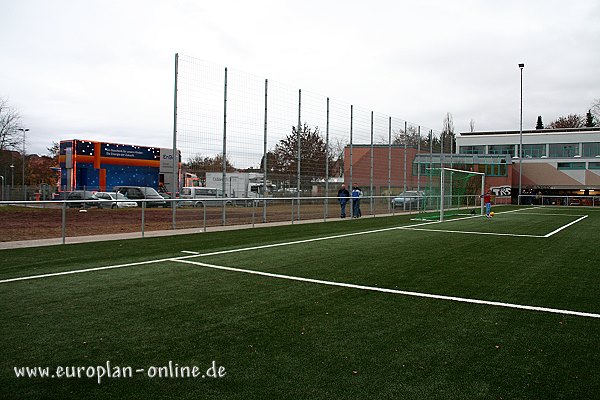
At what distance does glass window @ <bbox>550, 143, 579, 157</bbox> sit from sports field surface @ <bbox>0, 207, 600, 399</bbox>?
62789 millimetres

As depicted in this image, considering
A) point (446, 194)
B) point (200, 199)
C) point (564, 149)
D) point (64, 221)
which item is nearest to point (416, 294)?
point (64, 221)

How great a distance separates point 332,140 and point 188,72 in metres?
9.05

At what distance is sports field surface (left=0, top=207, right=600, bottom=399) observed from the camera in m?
3.63

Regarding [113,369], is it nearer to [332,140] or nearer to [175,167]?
[175,167]

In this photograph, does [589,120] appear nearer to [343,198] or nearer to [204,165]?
[343,198]

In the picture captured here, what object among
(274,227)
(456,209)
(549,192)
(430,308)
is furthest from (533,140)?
(430,308)

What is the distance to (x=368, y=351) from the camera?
434cm

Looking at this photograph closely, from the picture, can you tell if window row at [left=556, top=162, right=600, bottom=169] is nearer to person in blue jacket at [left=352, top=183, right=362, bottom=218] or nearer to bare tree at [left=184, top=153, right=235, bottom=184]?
person in blue jacket at [left=352, top=183, right=362, bottom=218]

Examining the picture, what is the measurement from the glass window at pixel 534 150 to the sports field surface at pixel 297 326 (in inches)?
2508

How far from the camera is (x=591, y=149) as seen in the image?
63.4m

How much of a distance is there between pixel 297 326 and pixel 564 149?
7033 cm

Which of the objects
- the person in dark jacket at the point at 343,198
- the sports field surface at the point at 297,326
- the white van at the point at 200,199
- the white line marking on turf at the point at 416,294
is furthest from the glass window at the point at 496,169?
the white line marking on turf at the point at 416,294

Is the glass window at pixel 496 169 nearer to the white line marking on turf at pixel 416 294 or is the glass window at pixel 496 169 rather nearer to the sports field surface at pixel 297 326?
the sports field surface at pixel 297 326

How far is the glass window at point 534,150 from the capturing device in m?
67.2
